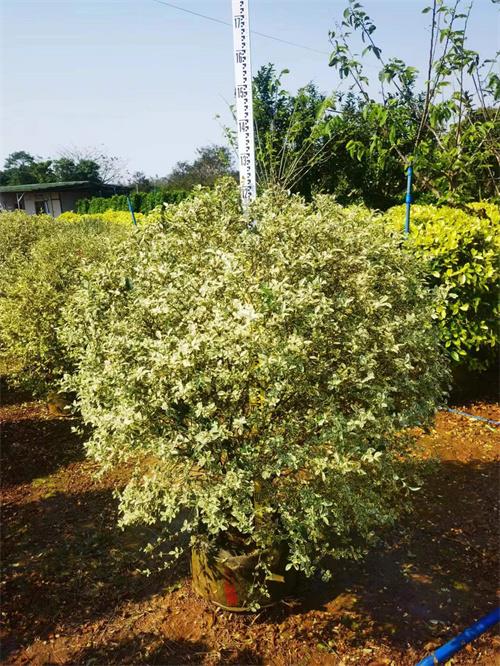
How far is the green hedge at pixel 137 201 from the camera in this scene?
36438 millimetres

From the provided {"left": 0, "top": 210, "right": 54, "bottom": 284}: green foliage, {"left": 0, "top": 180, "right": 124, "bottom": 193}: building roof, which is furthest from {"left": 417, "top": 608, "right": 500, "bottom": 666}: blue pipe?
{"left": 0, "top": 180, "right": 124, "bottom": 193}: building roof

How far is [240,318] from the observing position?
3.08 meters

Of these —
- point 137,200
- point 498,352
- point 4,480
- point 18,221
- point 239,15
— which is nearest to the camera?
point 239,15

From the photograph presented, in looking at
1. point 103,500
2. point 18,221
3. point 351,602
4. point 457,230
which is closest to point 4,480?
point 103,500

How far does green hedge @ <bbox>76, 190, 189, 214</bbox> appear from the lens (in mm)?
36438

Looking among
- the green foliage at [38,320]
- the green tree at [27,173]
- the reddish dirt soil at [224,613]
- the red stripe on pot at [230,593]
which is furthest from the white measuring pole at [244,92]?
the green tree at [27,173]

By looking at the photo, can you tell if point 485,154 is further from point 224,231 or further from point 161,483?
point 161,483

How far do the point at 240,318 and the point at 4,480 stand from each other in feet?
14.8

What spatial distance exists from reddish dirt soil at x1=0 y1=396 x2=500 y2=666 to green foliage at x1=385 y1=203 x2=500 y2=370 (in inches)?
86.4

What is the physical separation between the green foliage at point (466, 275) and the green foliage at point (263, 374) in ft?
11.1

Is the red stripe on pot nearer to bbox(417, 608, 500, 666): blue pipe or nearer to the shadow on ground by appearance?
the shadow on ground

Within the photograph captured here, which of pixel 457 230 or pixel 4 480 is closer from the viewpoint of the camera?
pixel 4 480

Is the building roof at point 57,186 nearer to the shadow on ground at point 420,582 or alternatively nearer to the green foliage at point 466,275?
the green foliage at point 466,275

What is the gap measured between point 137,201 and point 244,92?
113 ft
